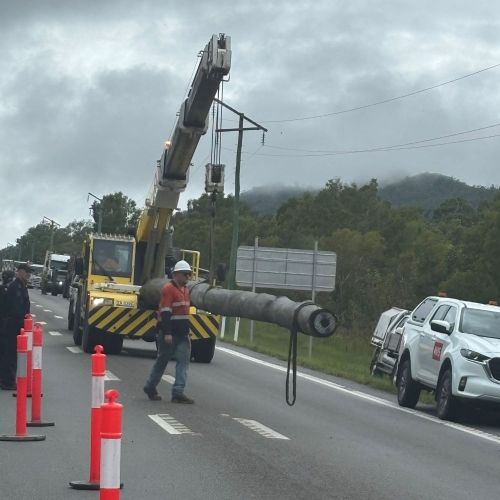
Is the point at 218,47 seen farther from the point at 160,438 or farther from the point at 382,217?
the point at 382,217

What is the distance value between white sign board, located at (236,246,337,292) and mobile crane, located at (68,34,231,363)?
6.15m

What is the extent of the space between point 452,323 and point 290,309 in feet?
20.5

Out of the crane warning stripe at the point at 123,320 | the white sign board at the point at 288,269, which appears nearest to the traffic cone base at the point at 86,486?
the crane warning stripe at the point at 123,320

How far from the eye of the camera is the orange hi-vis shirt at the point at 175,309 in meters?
16.7

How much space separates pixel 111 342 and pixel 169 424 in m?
11.9

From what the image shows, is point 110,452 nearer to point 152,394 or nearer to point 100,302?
point 152,394

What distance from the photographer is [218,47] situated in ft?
64.3

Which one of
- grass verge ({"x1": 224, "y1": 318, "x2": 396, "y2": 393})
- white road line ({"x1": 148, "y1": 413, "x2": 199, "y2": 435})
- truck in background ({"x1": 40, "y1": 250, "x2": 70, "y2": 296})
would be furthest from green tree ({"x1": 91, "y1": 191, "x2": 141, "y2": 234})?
white road line ({"x1": 148, "y1": 413, "x2": 199, "y2": 435})

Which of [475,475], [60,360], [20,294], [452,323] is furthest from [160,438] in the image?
[60,360]

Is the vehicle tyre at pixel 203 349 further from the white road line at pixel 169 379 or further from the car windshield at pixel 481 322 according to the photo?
the car windshield at pixel 481 322

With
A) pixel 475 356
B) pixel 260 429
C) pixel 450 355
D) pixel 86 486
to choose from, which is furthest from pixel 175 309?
pixel 86 486

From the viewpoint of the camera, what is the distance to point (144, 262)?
88.0 feet

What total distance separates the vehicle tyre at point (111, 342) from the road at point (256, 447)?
456cm

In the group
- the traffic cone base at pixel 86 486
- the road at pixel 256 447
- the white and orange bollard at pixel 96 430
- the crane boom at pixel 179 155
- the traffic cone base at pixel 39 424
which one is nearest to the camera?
→ the white and orange bollard at pixel 96 430
